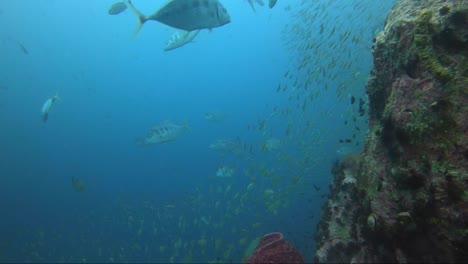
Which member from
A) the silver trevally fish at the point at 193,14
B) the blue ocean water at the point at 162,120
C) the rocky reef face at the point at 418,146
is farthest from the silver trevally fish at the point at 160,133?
the rocky reef face at the point at 418,146

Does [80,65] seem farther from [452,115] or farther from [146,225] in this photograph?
[452,115]

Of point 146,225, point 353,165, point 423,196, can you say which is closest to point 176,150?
point 146,225

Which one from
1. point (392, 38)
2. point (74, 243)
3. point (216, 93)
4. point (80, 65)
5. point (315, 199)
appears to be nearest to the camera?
point (392, 38)

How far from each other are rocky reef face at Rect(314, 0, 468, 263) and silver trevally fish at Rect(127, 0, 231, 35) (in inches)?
81.1

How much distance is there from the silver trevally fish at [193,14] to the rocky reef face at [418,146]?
206 centimetres

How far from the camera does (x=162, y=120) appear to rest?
20953 mm

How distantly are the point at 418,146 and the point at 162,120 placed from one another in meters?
19.1

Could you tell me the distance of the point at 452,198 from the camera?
8.07 feet

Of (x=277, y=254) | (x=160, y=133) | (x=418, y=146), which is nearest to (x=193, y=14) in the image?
(x=418, y=146)

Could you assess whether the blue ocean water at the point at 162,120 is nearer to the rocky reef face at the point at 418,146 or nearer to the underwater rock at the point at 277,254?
the rocky reef face at the point at 418,146

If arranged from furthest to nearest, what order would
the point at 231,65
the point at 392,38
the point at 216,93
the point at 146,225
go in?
the point at 231,65
the point at 216,93
the point at 146,225
the point at 392,38

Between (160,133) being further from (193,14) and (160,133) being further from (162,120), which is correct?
(162,120)

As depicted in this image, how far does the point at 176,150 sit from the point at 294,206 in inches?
1243

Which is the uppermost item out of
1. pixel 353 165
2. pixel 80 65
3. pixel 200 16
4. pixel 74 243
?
pixel 200 16
